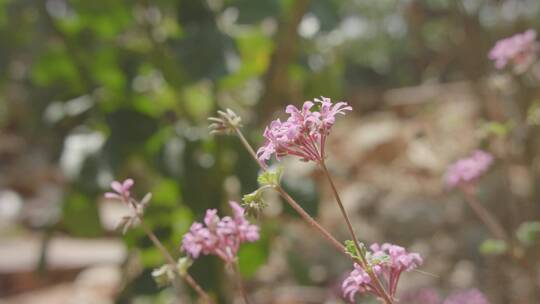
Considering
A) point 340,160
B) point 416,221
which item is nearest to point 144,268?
point 416,221

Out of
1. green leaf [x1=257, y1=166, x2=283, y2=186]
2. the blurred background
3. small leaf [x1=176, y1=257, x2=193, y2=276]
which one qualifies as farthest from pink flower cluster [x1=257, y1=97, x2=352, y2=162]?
the blurred background

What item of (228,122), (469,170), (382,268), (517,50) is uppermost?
(517,50)

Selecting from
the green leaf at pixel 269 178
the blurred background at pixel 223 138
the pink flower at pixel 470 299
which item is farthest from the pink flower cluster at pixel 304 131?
the blurred background at pixel 223 138

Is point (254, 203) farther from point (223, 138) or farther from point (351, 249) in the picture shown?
point (223, 138)

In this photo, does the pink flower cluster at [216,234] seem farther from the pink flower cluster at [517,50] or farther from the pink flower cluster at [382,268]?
the pink flower cluster at [517,50]

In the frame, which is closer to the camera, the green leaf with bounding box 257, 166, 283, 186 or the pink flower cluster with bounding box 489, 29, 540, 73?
the green leaf with bounding box 257, 166, 283, 186

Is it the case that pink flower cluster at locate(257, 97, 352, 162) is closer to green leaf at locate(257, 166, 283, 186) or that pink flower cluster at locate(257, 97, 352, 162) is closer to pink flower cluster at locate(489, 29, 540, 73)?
green leaf at locate(257, 166, 283, 186)

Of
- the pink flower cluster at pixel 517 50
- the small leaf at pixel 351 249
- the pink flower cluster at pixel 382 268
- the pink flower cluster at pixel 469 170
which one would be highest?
the pink flower cluster at pixel 517 50

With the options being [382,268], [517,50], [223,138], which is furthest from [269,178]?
[223,138]

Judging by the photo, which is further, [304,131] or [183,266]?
[183,266]

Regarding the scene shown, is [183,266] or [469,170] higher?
[469,170]
